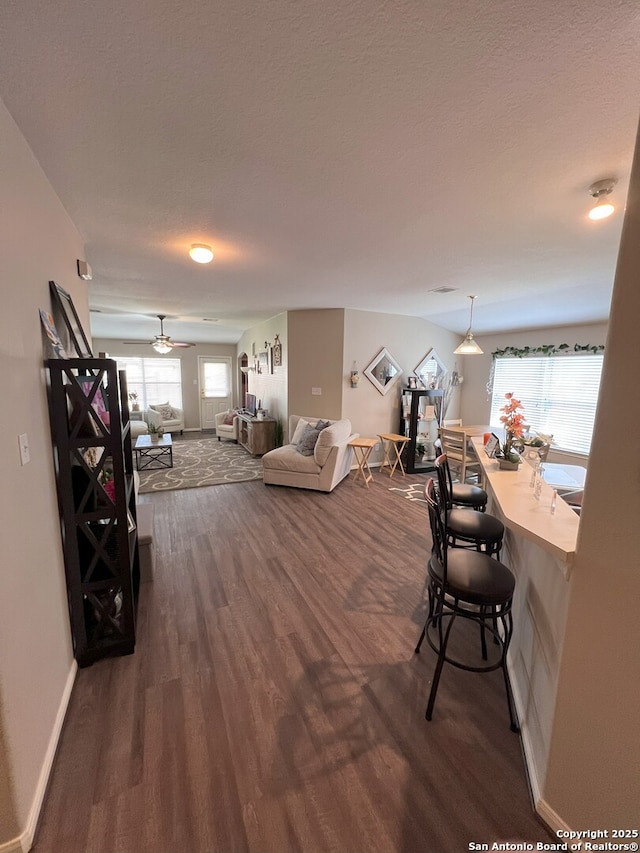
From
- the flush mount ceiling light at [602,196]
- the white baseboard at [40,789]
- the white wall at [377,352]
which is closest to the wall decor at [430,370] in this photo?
the white wall at [377,352]

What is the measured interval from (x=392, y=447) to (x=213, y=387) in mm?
5651

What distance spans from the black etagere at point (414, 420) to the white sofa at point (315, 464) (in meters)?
1.22

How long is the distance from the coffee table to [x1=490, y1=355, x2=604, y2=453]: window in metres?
5.77

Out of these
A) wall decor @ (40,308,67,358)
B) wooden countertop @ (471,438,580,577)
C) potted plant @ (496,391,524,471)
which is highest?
wall decor @ (40,308,67,358)

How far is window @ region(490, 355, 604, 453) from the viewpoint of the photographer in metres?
4.80

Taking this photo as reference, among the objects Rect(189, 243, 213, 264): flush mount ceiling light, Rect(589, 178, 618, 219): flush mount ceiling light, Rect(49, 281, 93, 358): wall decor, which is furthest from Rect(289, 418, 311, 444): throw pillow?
Rect(589, 178, 618, 219): flush mount ceiling light

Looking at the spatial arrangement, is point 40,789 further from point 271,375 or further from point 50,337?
point 271,375

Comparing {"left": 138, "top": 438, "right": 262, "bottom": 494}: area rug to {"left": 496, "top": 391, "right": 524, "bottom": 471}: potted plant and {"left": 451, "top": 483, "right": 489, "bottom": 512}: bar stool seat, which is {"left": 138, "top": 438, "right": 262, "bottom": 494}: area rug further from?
{"left": 496, "top": 391, "right": 524, "bottom": 471}: potted plant

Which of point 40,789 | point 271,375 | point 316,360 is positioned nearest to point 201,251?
point 316,360

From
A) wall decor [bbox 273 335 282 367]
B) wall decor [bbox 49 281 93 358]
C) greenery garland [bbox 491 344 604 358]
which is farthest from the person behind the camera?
wall decor [bbox 273 335 282 367]

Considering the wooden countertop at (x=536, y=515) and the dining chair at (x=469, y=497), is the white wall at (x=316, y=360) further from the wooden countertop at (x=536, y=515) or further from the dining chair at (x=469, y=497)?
the wooden countertop at (x=536, y=515)

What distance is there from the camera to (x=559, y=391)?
16.8 feet

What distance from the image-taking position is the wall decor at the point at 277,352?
19.5 ft

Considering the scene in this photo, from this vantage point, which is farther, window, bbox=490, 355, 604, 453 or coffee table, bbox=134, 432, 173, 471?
coffee table, bbox=134, 432, 173, 471
